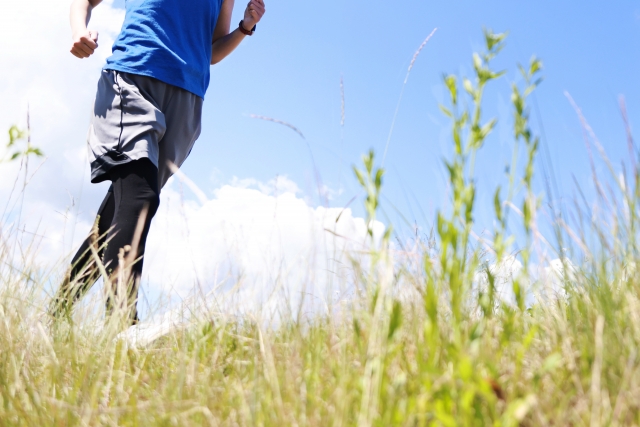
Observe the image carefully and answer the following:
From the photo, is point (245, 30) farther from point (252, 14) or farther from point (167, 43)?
point (167, 43)

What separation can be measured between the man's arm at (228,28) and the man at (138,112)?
25cm

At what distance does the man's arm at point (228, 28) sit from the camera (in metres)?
3.07

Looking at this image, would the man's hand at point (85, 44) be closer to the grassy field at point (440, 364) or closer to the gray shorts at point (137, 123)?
the gray shorts at point (137, 123)

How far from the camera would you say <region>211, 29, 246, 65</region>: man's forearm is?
3.11 m

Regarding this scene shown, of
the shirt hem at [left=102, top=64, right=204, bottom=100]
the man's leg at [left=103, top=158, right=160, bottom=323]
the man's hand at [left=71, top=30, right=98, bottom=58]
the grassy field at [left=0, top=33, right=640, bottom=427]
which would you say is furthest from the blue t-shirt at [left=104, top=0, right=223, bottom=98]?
the grassy field at [left=0, top=33, right=640, bottom=427]

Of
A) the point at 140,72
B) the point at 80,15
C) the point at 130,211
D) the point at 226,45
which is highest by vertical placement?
the point at 226,45

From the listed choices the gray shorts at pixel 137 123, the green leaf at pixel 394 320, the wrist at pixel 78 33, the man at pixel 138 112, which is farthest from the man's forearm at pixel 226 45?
the green leaf at pixel 394 320

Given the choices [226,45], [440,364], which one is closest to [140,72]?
[226,45]

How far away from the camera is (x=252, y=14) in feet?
10.1

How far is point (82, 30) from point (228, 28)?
932 millimetres

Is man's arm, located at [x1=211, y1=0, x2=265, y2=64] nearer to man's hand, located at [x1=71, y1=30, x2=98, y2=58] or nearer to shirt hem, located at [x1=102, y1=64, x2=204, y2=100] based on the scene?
shirt hem, located at [x1=102, y1=64, x2=204, y2=100]

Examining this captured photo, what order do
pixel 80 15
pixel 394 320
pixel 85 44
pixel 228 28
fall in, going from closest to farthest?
pixel 394 320, pixel 85 44, pixel 80 15, pixel 228 28

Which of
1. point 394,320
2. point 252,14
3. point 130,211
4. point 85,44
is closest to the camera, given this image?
point 394,320

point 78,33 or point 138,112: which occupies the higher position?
point 78,33
